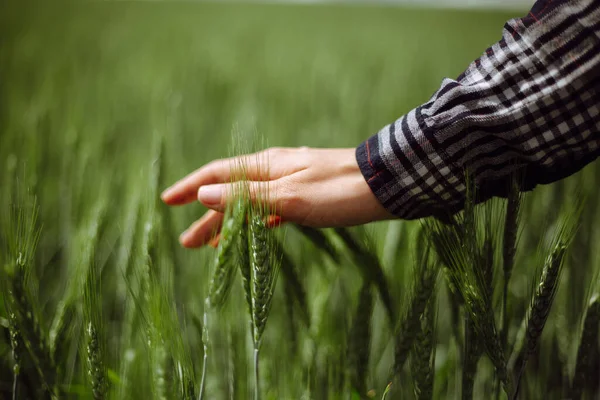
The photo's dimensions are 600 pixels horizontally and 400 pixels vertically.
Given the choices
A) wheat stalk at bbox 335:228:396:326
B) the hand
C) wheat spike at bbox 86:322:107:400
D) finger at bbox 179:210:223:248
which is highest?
the hand

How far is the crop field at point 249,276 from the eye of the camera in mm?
607

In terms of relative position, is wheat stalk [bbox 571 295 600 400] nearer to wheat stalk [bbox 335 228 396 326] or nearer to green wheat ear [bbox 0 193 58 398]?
wheat stalk [bbox 335 228 396 326]

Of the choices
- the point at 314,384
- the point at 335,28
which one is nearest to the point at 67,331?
the point at 314,384

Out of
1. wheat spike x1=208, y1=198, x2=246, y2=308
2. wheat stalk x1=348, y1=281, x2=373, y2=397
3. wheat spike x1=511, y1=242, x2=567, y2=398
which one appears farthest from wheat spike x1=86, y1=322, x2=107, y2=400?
wheat spike x1=511, y1=242, x2=567, y2=398

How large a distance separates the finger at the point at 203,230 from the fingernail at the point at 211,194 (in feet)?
0.30

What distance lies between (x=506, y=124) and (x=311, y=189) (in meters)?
0.27

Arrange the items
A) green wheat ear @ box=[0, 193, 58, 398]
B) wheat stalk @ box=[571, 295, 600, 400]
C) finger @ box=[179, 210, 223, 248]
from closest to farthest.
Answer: green wheat ear @ box=[0, 193, 58, 398] < wheat stalk @ box=[571, 295, 600, 400] < finger @ box=[179, 210, 223, 248]

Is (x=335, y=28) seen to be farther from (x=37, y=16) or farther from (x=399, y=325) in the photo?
(x=399, y=325)

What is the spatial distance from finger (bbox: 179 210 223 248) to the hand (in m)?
0.10

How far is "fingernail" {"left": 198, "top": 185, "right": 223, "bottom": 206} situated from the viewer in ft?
2.30

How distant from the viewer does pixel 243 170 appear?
2.20 ft

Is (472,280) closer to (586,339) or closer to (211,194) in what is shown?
(586,339)

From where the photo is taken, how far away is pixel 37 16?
3791 mm

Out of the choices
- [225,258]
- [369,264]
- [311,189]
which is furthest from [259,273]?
[369,264]
